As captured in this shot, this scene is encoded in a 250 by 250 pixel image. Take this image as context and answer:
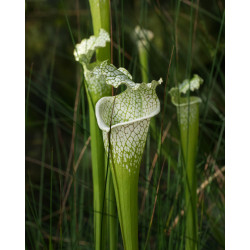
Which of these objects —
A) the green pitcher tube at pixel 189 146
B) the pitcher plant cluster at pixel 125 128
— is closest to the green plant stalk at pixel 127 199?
the pitcher plant cluster at pixel 125 128

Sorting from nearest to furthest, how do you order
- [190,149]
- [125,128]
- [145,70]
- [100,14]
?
[125,128]
[100,14]
[190,149]
[145,70]

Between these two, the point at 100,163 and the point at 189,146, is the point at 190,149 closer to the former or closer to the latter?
the point at 189,146

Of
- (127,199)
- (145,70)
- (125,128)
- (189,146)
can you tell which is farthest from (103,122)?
(145,70)

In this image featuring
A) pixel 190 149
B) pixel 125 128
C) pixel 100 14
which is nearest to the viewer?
pixel 125 128

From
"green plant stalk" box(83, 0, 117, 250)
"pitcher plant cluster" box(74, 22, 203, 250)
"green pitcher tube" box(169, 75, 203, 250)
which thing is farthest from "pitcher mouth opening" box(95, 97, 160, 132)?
A: "green pitcher tube" box(169, 75, 203, 250)

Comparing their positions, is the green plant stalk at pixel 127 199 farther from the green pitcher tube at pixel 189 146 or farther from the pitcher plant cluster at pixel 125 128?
the green pitcher tube at pixel 189 146

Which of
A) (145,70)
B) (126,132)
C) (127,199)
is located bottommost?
(127,199)
